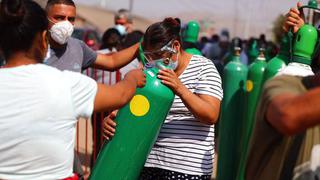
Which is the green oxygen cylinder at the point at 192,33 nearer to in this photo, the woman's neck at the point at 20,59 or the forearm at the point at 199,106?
the forearm at the point at 199,106

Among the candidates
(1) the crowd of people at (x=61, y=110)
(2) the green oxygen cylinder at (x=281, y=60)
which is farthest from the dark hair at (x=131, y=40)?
(1) the crowd of people at (x=61, y=110)

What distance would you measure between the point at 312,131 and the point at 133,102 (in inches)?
42.0

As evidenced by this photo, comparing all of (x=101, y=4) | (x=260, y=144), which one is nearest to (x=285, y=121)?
(x=260, y=144)

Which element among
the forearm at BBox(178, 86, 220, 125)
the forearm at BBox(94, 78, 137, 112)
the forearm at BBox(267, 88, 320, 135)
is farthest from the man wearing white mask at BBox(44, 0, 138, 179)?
the forearm at BBox(267, 88, 320, 135)

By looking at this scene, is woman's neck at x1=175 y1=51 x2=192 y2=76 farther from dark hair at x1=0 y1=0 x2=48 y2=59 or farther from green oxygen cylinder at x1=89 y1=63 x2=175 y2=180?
dark hair at x1=0 y1=0 x2=48 y2=59

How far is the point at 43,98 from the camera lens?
2.09m

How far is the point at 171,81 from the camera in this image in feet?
9.43

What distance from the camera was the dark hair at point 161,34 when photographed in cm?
305

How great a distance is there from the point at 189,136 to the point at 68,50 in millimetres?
918

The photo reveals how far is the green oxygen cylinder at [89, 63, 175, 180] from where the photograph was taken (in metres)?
2.87

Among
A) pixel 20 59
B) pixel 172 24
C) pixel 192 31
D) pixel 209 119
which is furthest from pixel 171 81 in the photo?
pixel 192 31

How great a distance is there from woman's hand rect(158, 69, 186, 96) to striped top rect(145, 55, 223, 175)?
Result: 0.21 meters

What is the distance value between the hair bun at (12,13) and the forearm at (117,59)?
1345 mm

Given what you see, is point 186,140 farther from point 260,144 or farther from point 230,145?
point 230,145
